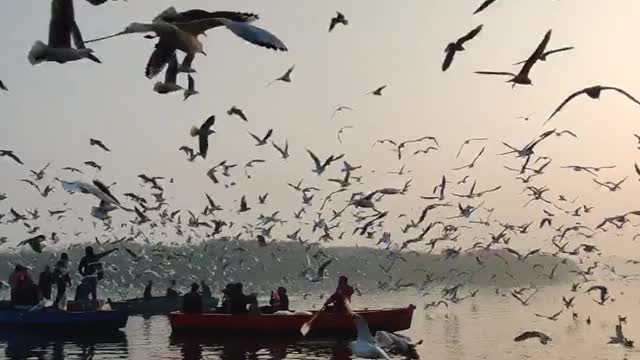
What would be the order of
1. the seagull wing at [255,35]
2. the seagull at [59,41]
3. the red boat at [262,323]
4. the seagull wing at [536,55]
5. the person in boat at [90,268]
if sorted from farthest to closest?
the red boat at [262,323]
the person in boat at [90,268]
the seagull wing at [536,55]
the seagull at [59,41]
the seagull wing at [255,35]

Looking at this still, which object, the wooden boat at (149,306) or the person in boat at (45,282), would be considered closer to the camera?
the person in boat at (45,282)

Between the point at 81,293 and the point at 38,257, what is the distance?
90.0 m

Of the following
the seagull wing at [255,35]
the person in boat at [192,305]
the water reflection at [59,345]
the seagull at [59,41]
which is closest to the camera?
the seagull wing at [255,35]

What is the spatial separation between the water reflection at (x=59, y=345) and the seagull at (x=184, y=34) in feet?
67.6

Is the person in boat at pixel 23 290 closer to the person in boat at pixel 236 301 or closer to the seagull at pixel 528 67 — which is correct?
the person in boat at pixel 236 301

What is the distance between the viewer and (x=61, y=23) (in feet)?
30.6

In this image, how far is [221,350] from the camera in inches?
1202

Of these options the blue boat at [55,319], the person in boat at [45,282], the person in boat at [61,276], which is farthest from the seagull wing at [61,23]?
the person in boat at [45,282]

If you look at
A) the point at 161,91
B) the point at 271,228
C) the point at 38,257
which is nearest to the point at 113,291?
the point at 38,257

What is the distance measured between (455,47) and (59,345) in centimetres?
2108

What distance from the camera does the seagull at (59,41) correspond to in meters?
9.26

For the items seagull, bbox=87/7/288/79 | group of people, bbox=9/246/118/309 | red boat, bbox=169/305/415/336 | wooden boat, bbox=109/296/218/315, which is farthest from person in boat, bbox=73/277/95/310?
seagull, bbox=87/7/288/79

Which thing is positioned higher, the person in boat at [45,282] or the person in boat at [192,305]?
the person in boat at [45,282]

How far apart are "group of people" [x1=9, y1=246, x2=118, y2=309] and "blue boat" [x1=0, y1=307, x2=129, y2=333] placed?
481 millimetres
